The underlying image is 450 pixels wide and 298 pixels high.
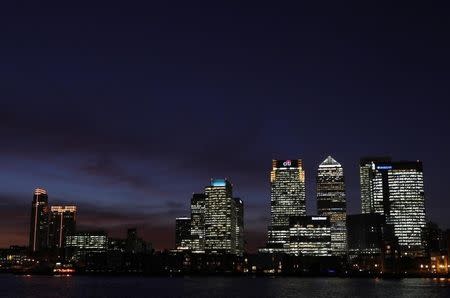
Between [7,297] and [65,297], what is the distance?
12480 mm

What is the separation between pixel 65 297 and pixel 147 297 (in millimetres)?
19051

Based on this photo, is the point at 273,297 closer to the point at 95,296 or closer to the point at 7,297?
the point at 95,296

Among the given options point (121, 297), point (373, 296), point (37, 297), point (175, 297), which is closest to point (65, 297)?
point (37, 297)

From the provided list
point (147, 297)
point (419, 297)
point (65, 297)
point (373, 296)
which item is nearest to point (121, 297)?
point (147, 297)

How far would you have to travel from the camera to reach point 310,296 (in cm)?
13562

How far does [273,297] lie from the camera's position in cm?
13038

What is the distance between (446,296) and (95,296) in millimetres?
79918

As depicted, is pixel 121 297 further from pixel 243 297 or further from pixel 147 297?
pixel 243 297

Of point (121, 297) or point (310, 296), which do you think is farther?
point (310, 296)

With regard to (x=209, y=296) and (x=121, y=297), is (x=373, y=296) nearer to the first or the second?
(x=209, y=296)

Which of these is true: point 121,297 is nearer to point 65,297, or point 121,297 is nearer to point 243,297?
point 65,297

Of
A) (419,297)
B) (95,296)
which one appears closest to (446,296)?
(419,297)

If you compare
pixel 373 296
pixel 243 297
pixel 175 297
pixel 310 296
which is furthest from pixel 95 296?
pixel 373 296

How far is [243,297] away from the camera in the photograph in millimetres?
128750
